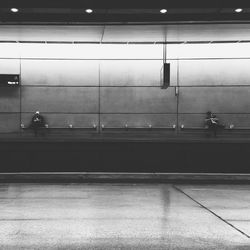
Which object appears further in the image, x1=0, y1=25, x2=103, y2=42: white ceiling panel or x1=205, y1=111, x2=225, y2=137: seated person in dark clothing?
x1=205, y1=111, x2=225, y2=137: seated person in dark clothing

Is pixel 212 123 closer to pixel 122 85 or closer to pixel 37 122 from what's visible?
pixel 122 85

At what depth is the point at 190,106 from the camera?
18.5 meters

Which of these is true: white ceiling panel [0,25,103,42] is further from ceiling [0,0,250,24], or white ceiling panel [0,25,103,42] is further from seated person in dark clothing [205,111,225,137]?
seated person in dark clothing [205,111,225,137]

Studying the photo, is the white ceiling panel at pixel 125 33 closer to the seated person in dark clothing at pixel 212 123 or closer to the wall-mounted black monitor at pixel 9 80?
the wall-mounted black monitor at pixel 9 80

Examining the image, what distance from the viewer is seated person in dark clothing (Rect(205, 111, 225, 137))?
18031 millimetres

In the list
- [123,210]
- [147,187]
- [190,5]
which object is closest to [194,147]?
[147,187]

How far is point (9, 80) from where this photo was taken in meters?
18.1

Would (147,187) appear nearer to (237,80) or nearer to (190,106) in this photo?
(190,106)

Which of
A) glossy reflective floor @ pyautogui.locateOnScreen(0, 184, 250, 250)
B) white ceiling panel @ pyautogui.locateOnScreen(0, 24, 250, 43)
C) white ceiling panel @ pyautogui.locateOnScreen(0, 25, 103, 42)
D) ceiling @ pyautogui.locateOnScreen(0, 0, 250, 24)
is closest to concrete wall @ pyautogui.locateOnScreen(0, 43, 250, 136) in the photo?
white ceiling panel @ pyautogui.locateOnScreen(0, 24, 250, 43)

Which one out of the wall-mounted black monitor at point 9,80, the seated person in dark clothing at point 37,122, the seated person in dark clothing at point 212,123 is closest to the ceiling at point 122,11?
the wall-mounted black monitor at point 9,80

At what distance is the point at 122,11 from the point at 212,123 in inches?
286

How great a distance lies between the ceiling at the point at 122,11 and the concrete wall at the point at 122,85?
483 centimetres

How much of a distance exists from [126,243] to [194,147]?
8.03 m

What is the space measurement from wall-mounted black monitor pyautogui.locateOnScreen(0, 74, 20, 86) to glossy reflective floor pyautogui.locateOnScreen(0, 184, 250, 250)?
28.8 ft
